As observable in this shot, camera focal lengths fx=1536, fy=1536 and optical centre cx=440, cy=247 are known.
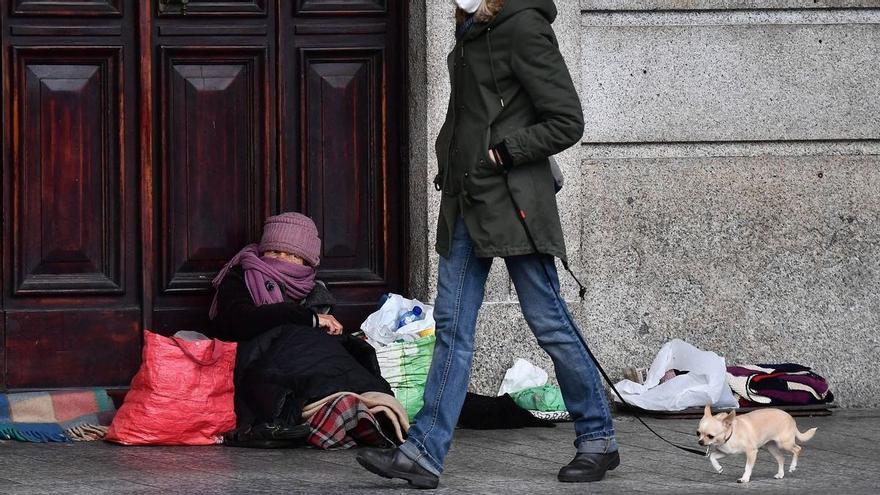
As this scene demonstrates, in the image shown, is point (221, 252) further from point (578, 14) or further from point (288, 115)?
point (578, 14)

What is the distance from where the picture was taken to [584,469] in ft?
18.5

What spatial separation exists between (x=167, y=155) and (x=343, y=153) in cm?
88

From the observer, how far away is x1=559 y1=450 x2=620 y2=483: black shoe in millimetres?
5625

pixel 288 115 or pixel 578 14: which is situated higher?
pixel 578 14

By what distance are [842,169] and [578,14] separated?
1586mm

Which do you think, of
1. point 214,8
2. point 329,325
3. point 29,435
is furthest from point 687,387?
point 29,435

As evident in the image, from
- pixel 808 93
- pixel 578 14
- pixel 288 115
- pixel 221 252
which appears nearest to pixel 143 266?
pixel 221 252

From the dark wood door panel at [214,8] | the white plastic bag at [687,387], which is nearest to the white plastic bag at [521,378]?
the white plastic bag at [687,387]

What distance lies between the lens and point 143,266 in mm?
7562

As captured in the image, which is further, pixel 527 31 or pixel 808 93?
pixel 808 93

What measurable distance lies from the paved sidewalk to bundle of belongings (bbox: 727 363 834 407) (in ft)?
1.58

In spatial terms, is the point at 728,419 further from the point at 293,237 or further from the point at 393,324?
the point at 293,237

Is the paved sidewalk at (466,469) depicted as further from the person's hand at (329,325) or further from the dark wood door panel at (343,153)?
the dark wood door panel at (343,153)

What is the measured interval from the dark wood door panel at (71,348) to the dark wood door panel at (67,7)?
4.78 ft
